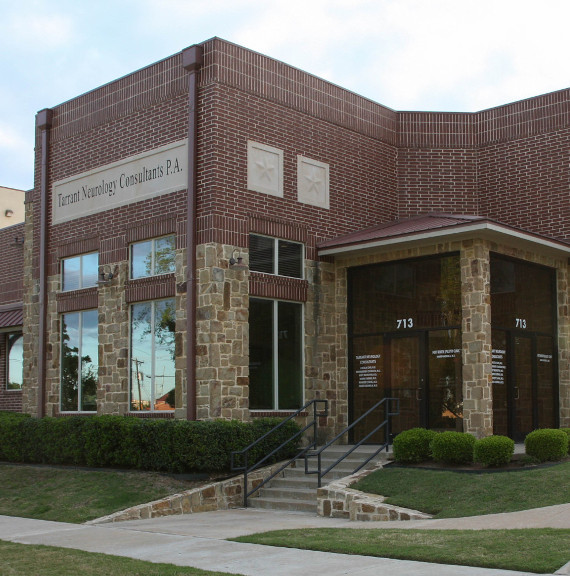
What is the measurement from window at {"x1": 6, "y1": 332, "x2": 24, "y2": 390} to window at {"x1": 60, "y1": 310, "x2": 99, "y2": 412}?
489 cm

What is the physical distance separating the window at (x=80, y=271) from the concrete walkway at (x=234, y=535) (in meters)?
6.32

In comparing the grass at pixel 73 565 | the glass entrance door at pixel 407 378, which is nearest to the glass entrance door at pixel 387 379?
the glass entrance door at pixel 407 378

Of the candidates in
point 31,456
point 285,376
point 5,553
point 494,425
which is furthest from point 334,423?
point 5,553

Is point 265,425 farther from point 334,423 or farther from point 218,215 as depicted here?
point 218,215

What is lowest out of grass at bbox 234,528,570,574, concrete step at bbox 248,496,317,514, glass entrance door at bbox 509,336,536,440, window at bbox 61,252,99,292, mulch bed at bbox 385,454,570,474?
concrete step at bbox 248,496,317,514

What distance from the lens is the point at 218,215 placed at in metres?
15.8

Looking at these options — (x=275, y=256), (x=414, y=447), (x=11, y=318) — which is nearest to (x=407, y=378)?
(x=414, y=447)

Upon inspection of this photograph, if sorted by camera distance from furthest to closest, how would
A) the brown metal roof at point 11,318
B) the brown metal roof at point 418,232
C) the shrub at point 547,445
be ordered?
1. the brown metal roof at point 11,318
2. the brown metal roof at point 418,232
3. the shrub at point 547,445

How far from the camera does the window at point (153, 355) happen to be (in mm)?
16375

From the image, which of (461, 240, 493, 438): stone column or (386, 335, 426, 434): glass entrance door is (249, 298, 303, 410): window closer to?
(386, 335, 426, 434): glass entrance door

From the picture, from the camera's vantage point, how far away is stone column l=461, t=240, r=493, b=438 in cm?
1495

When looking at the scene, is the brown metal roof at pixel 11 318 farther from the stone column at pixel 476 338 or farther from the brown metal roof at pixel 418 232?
the stone column at pixel 476 338

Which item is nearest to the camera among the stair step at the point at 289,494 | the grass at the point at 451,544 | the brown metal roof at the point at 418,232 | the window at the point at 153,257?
the grass at the point at 451,544

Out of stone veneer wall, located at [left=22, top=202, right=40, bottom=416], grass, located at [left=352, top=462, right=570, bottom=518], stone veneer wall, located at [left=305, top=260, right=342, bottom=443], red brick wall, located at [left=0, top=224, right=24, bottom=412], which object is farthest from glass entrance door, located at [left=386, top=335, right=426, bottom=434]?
red brick wall, located at [left=0, top=224, right=24, bottom=412]
